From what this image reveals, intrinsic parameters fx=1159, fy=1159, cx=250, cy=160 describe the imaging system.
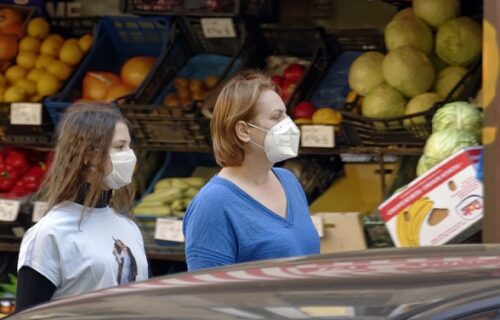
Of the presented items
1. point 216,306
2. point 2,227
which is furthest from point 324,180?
point 216,306

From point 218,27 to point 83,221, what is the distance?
353 cm

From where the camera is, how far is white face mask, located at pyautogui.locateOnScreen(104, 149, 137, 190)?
11.2 feet

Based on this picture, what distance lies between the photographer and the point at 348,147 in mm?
5816

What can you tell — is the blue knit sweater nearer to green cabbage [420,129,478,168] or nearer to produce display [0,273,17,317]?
green cabbage [420,129,478,168]

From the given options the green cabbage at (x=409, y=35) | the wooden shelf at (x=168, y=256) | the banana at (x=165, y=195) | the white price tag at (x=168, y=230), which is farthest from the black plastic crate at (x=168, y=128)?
the green cabbage at (x=409, y=35)

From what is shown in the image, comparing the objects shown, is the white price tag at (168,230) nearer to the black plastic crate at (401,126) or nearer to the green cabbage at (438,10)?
the black plastic crate at (401,126)

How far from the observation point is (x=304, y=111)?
6.12 metres

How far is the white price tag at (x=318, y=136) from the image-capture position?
5.81m

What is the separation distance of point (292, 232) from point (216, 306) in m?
1.29

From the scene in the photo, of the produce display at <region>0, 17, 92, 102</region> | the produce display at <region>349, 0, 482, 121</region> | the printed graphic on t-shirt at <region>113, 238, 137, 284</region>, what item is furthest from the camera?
the produce display at <region>0, 17, 92, 102</region>

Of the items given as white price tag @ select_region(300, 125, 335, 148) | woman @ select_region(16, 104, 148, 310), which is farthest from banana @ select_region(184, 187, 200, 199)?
woman @ select_region(16, 104, 148, 310)

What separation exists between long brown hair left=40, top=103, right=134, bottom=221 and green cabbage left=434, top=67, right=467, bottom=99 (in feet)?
9.32

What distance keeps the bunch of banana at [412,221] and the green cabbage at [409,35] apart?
1.22 metres

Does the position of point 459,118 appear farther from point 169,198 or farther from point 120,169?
point 120,169
